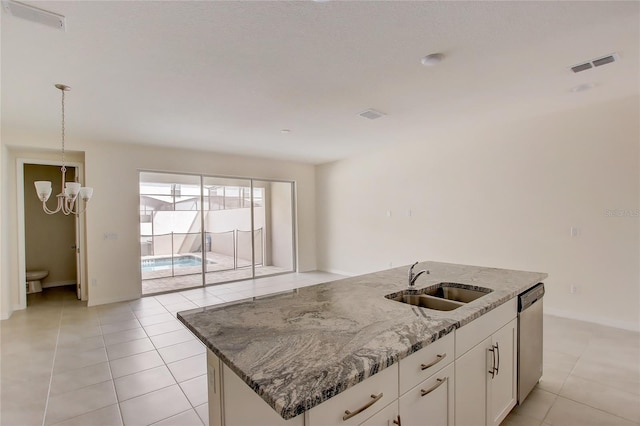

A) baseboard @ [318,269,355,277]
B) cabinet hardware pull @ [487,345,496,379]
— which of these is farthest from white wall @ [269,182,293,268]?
cabinet hardware pull @ [487,345,496,379]

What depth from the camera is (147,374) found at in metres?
2.77

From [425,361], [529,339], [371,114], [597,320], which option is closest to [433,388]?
[425,361]

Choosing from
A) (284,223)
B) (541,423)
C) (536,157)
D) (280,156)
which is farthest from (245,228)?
(541,423)

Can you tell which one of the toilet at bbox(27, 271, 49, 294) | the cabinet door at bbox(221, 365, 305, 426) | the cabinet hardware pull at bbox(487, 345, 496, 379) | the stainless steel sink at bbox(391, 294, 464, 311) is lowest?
the toilet at bbox(27, 271, 49, 294)

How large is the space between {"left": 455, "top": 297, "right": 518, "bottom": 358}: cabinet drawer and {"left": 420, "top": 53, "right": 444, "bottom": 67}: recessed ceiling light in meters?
1.93

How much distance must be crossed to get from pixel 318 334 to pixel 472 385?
0.97m

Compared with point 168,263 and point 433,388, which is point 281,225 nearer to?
point 168,263

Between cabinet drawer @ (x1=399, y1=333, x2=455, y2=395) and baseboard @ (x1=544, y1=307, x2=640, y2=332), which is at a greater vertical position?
cabinet drawer @ (x1=399, y1=333, x2=455, y2=395)

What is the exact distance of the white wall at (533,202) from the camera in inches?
145

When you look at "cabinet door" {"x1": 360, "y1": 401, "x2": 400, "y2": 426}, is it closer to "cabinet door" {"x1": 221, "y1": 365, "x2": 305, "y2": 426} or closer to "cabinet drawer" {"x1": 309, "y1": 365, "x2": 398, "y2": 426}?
"cabinet drawer" {"x1": 309, "y1": 365, "x2": 398, "y2": 426}

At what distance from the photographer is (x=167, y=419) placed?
2.16m

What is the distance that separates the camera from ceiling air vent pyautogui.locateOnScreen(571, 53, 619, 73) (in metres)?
2.59

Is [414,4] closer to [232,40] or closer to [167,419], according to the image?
[232,40]

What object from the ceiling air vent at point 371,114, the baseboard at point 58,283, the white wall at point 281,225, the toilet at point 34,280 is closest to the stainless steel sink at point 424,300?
the ceiling air vent at point 371,114
